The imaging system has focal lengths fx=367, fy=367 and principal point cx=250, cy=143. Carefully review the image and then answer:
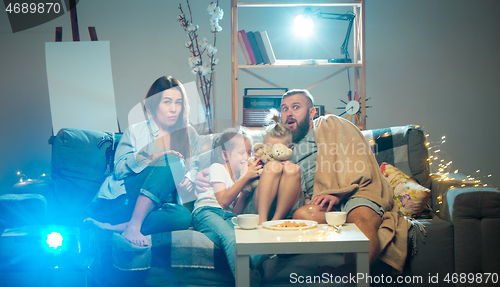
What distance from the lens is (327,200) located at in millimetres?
1672

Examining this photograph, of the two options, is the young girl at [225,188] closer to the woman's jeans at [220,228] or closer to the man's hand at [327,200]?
the woman's jeans at [220,228]

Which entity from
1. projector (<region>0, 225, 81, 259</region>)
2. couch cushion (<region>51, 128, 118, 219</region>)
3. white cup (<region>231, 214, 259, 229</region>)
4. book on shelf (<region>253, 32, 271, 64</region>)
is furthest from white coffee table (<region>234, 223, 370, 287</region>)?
book on shelf (<region>253, 32, 271, 64</region>)

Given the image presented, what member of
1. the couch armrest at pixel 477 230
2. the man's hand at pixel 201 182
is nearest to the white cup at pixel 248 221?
the man's hand at pixel 201 182

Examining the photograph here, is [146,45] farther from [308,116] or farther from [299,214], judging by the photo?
[299,214]

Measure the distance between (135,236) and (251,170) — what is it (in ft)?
1.91

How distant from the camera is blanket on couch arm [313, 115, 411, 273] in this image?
1.48 metres

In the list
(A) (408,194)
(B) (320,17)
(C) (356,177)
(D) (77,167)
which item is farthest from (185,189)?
(B) (320,17)

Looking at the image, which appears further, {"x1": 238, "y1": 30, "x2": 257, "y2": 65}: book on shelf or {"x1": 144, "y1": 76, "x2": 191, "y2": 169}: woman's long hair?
{"x1": 238, "y1": 30, "x2": 257, "y2": 65}: book on shelf

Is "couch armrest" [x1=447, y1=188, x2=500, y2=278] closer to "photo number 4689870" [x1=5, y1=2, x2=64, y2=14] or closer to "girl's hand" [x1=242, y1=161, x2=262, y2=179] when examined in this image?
"girl's hand" [x1=242, y1=161, x2=262, y2=179]

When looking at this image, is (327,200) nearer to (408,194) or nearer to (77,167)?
(408,194)

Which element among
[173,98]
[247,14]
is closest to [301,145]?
[173,98]

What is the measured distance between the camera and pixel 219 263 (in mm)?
1482

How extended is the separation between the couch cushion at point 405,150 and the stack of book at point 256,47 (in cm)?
91

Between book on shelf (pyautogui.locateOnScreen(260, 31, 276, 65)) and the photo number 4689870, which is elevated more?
the photo number 4689870
